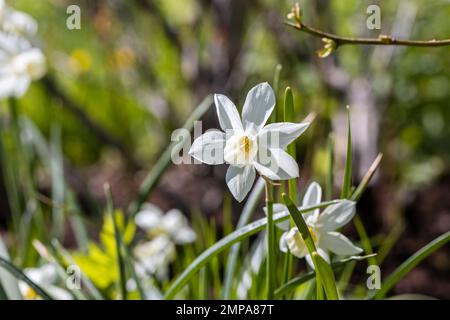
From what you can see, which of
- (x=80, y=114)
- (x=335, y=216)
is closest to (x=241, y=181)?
(x=335, y=216)

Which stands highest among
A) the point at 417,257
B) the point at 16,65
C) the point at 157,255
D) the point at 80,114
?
the point at 16,65

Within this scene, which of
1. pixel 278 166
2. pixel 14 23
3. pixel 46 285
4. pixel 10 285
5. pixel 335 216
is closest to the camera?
pixel 278 166

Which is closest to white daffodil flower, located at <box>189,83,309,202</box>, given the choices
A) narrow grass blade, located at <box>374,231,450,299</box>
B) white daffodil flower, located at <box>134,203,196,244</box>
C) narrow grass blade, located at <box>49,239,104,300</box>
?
narrow grass blade, located at <box>374,231,450,299</box>

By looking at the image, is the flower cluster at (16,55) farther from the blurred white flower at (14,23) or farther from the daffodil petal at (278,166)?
the daffodil petal at (278,166)

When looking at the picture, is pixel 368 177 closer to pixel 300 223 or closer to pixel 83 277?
pixel 300 223

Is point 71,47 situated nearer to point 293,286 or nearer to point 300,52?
point 300,52

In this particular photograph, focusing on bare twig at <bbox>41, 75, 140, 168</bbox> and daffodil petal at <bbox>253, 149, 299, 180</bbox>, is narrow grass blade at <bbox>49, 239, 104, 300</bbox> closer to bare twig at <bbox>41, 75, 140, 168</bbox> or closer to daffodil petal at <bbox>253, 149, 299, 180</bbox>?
daffodil petal at <bbox>253, 149, 299, 180</bbox>

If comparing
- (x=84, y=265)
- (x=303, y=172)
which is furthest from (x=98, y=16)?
(x=84, y=265)
